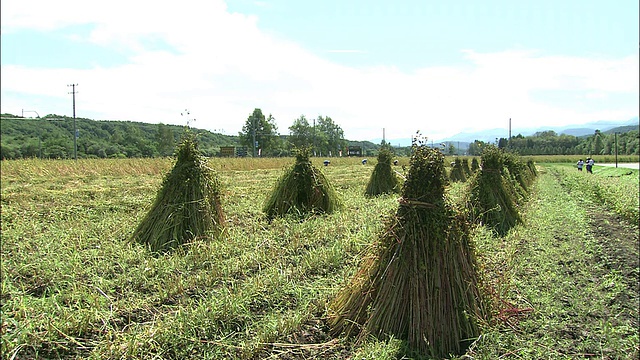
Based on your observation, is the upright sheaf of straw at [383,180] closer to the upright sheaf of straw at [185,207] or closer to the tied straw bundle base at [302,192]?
the tied straw bundle base at [302,192]

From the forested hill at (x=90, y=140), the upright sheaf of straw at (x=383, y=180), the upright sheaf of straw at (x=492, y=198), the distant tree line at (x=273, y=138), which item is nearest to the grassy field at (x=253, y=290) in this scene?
the upright sheaf of straw at (x=492, y=198)

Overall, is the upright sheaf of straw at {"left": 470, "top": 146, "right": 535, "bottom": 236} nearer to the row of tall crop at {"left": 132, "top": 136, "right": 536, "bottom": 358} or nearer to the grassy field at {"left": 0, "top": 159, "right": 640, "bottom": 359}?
the grassy field at {"left": 0, "top": 159, "right": 640, "bottom": 359}

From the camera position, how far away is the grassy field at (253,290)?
3.25 m

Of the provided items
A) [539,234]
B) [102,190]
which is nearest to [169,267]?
[539,234]

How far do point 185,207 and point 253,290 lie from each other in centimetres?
260

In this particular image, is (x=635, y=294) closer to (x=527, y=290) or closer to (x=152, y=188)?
(x=527, y=290)

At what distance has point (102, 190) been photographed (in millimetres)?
11336

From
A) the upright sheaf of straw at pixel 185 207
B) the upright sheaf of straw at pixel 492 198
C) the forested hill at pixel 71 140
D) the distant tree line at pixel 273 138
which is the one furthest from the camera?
the distant tree line at pixel 273 138

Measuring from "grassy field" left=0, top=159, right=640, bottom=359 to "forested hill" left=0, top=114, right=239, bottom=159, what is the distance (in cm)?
217

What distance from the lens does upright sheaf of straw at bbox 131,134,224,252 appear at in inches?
237

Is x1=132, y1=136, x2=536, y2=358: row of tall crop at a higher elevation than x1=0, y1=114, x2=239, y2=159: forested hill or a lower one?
lower

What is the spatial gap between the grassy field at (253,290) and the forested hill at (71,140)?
2170 millimetres

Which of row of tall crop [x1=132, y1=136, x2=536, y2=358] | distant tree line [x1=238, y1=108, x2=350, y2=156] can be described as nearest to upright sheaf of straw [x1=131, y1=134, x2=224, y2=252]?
row of tall crop [x1=132, y1=136, x2=536, y2=358]

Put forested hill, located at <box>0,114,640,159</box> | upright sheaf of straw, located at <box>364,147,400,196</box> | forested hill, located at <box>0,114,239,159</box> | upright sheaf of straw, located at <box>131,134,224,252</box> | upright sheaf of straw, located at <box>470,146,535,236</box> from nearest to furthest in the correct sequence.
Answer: upright sheaf of straw, located at <box>131,134,224,252</box> < upright sheaf of straw, located at <box>470,146,535,236</box> < forested hill, located at <box>0,114,640,159</box> < upright sheaf of straw, located at <box>364,147,400,196</box> < forested hill, located at <box>0,114,239,159</box>
